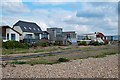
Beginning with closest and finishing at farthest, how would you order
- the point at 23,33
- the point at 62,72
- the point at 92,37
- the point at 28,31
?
the point at 62,72 < the point at 23,33 < the point at 28,31 < the point at 92,37

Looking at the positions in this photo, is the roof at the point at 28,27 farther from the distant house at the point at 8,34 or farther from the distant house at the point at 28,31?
the distant house at the point at 8,34

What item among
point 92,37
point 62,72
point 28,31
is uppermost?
point 28,31

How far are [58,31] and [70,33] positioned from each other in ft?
14.2

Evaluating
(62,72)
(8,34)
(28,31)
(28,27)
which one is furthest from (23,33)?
(62,72)

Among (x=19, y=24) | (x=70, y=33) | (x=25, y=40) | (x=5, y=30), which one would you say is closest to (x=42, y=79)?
(x=5, y=30)

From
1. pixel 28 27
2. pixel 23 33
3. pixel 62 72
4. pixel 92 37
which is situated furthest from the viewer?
pixel 92 37

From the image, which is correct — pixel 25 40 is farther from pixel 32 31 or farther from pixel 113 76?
pixel 113 76

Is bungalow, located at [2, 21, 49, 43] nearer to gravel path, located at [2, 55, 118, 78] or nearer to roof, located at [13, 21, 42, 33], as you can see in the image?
roof, located at [13, 21, 42, 33]

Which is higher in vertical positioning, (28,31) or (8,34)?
(28,31)

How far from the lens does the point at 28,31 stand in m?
62.2

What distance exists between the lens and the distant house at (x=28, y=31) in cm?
5762

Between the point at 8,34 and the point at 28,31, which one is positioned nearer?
the point at 8,34

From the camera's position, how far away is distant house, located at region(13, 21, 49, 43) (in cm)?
5762

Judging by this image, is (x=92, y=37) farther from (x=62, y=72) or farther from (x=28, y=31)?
(x=62, y=72)
